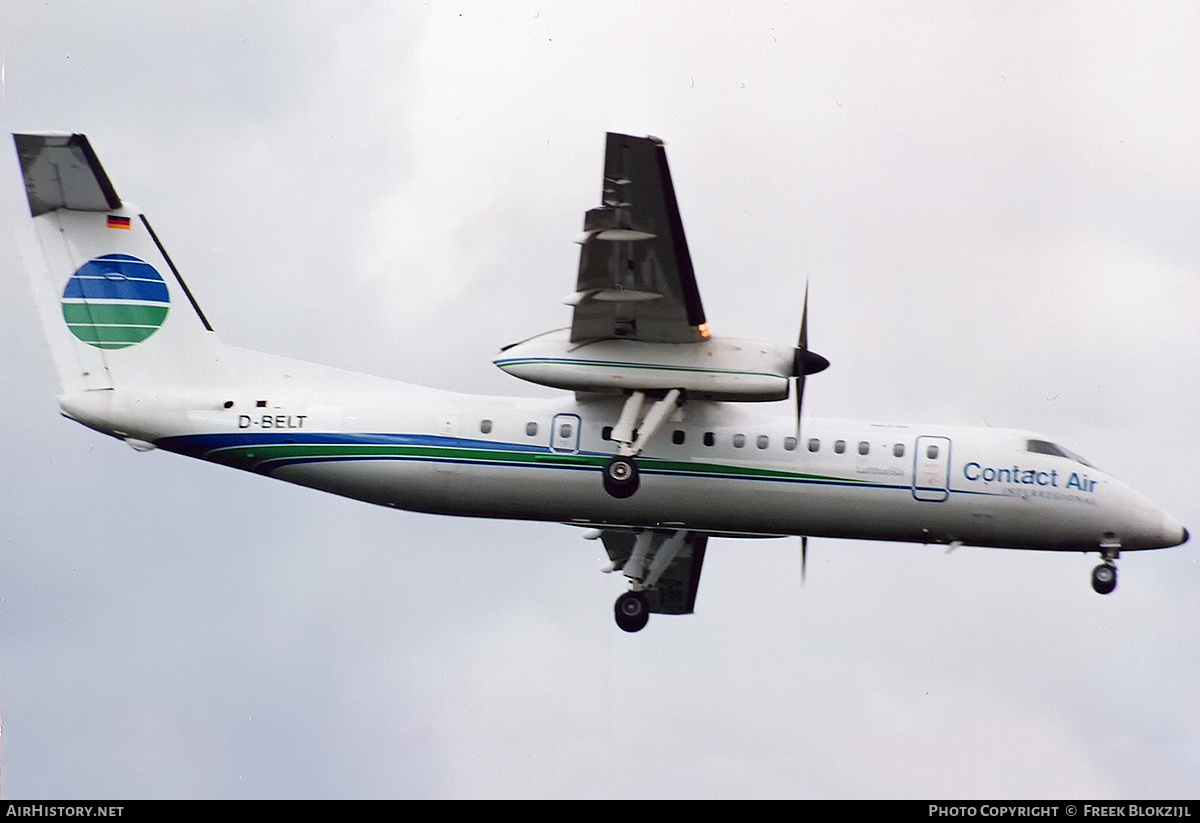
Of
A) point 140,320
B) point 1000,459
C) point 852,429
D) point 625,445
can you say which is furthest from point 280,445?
point 1000,459

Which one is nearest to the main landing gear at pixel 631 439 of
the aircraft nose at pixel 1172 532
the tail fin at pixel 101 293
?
the tail fin at pixel 101 293

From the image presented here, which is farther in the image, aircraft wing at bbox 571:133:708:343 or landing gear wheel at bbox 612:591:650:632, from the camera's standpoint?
landing gear wheel at bbox 612:591:650:632

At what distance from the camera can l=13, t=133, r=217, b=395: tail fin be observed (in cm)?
2261

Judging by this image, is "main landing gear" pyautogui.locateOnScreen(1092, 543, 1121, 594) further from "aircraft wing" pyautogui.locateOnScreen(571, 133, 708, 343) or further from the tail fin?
the tail fin

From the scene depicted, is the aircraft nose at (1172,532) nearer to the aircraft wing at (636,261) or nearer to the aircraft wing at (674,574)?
the aircraft wing at (674,574)

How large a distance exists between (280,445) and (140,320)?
9.46 feet

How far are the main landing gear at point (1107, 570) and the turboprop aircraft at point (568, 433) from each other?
29 mm

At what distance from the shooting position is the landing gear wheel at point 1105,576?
22.9 metres

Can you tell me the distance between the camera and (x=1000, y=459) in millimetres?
22641

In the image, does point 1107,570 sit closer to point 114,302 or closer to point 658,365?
point 658,365

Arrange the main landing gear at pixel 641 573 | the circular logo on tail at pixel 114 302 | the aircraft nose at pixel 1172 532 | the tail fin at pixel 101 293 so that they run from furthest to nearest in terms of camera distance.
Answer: the main landing gear at pixel 641 573 < the aircraft nose at pixel 1172 532 < the circular logo on tail at pixel 114 302 < the tail fin at pixel 101 293

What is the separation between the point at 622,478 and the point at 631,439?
1.81 ft

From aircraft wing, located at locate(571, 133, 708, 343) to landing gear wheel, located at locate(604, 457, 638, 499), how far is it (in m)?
1.71

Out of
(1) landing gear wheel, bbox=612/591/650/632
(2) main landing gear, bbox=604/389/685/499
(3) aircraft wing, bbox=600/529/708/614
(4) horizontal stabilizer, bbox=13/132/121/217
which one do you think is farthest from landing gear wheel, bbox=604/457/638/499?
(4) horizontal stabilizer, bbox=13/132/121/217
